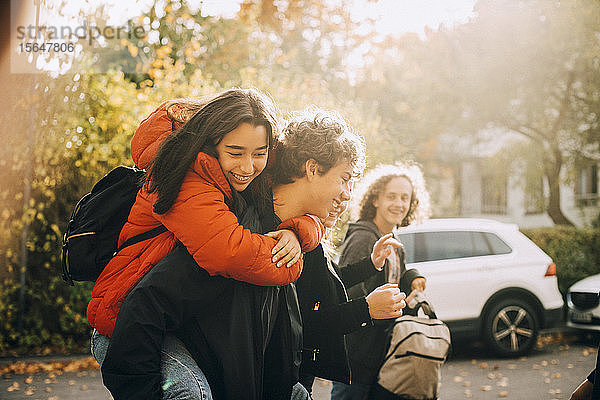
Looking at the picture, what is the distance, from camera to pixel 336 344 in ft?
8.44

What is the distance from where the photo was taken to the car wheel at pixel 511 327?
836 centimetres

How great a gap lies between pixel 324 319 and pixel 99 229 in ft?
3.16

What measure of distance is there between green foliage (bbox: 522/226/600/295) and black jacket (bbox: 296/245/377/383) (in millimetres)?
10080

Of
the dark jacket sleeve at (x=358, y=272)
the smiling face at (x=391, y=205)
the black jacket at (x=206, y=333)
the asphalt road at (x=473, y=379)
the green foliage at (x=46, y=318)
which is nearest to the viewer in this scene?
the black jacket at (x=206, y=333)

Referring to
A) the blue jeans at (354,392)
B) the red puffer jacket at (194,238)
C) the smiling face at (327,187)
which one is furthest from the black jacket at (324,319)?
the blue jeans at (354,392)

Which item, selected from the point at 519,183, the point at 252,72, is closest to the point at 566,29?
the point at 519,183

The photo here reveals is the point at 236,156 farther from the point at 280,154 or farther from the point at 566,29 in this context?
the point at 566,29

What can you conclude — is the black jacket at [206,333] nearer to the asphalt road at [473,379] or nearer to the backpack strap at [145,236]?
the backpack strap at [145,236]

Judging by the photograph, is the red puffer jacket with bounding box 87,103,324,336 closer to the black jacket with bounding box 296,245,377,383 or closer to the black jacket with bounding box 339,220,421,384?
the black jacket with bounding box 296,245,377,383

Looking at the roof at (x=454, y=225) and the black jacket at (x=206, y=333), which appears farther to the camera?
the roof at (x=454, y=225)

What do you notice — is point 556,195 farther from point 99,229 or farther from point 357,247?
point 99,229

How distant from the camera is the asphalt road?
22.6 feet

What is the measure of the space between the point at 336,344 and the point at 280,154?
0.80 metres

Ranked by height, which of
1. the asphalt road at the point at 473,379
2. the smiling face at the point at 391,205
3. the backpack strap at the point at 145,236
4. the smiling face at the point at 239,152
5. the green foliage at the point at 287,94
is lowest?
the asphalt road at the point at 473,379
